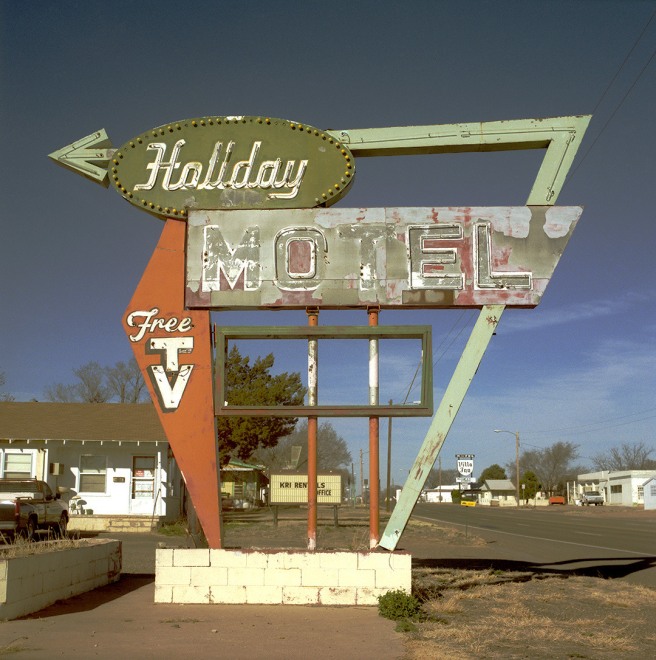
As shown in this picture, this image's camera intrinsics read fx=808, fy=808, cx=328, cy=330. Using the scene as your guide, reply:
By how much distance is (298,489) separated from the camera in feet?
95.7

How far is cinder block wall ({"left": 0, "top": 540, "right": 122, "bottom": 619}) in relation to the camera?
9555 millimetres

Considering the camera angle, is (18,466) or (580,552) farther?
(18,466)

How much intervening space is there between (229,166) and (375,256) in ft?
8.56

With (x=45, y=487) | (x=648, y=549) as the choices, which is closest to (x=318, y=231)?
(x=45, y=487)

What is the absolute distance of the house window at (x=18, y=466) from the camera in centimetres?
2978

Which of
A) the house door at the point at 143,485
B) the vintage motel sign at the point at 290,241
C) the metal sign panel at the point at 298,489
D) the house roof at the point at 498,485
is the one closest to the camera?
the vintage motel sign at the point at 290,241

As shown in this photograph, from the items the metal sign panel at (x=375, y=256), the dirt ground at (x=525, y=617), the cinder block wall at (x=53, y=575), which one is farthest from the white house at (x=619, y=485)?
the cinder block wall at (x=53, y=575)

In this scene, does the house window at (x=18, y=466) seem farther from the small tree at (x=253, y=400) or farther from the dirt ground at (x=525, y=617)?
the dirt ground at (x=525, y=617)

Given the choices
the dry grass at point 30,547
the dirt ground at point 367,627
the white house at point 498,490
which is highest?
the dry grass at point 30,547

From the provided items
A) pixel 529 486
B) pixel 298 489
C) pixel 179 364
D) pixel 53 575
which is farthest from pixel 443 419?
pixel 529 486

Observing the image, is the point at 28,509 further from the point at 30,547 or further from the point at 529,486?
Answer: the point at 529,486

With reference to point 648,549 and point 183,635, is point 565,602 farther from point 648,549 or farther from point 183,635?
point 648,549

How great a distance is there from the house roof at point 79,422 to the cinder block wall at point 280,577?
18.2 meters

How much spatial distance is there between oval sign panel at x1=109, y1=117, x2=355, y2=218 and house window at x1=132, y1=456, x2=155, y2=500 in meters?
19.6
